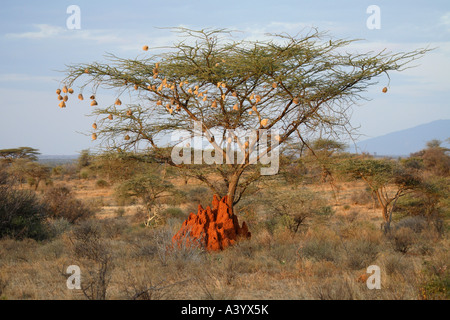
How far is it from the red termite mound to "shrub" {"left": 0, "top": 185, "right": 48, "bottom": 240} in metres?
4.41

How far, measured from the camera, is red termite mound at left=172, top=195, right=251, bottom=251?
9039mm

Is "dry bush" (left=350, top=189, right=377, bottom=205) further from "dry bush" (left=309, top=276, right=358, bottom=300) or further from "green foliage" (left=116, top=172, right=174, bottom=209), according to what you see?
"dry bush" (left=309, top=276, right=358, bottom=300)

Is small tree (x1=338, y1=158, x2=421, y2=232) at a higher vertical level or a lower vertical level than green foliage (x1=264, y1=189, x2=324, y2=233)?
higher

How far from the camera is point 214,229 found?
364 inches

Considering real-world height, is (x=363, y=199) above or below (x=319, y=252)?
below

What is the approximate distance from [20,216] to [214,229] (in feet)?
18.1

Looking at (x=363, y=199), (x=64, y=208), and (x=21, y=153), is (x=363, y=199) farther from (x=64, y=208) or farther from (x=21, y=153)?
(x=21, y=153)

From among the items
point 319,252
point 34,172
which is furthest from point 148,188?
point 34,172

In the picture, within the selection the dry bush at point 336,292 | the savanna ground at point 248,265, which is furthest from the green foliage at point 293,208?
the dry bush at point 336,292

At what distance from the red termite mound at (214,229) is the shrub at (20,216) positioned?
14.5ft

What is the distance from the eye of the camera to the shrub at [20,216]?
35.8 ft

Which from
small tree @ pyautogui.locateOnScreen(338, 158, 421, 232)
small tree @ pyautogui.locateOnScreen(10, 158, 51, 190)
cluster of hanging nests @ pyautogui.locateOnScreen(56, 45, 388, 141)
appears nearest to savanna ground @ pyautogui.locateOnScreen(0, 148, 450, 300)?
small tree @ pyautogui.locateOnScreen(338, 158, 421, 232)

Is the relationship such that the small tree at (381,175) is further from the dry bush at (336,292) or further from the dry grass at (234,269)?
Result: the dry bush at (336,292)
